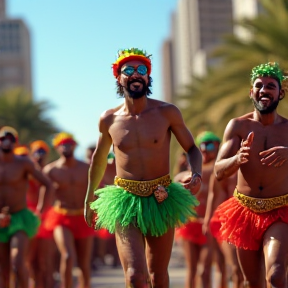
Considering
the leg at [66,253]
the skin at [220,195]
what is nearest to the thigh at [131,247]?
the skin at [220,195]

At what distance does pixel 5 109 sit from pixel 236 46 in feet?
57.8

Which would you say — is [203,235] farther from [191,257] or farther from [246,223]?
[246,223]

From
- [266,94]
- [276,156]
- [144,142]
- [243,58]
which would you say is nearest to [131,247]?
[144,142]

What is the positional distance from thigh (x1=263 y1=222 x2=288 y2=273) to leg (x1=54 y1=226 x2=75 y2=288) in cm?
487

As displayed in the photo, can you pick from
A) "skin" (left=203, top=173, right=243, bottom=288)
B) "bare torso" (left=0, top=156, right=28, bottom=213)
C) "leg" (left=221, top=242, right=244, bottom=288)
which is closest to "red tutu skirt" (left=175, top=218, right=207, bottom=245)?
"skin" (left=203, top=173, right=243, bottom=288)

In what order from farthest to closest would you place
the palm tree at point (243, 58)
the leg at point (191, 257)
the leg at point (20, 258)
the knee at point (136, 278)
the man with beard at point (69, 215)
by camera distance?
the palm tree at point (243, 58) < the leg at point (191, 257) < the man with beard at point (69, 215) < the leg at point (20, 258) < the knee at point (136, 278)

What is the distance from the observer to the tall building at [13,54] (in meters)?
143

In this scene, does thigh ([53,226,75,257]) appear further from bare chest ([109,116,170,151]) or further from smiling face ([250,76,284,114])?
smiling face ([250,76,284,114])

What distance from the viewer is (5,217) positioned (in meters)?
11.0

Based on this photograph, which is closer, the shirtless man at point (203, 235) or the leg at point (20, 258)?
the leg at point (20, 258)

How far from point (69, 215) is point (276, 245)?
5.53 metres

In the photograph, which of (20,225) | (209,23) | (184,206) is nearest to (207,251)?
(20,225)

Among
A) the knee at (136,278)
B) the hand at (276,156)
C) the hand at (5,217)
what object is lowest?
the knee at (136,278)

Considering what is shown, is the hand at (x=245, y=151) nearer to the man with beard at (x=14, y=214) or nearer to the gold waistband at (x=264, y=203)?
the gold waistband at (x=264, y=203)
